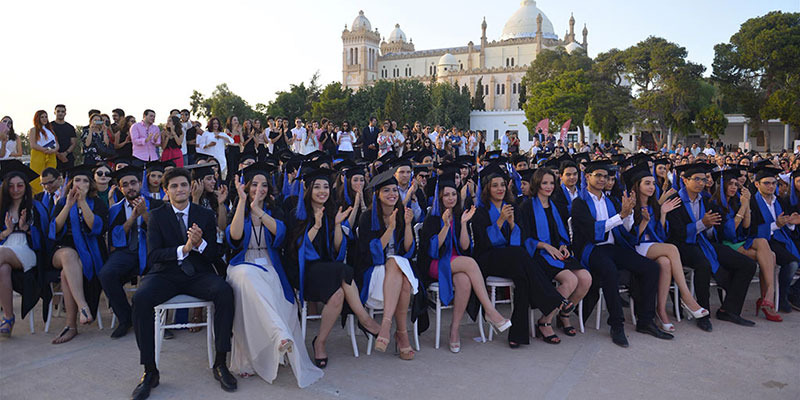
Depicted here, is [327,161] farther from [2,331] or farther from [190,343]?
[2,331]

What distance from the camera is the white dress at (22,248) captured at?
4777 mm

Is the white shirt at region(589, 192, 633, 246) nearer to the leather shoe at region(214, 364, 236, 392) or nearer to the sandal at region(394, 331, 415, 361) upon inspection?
the sandal at region(394, 331, 415, 361)

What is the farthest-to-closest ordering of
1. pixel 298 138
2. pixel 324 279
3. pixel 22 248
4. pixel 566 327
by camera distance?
pixel 298 138 < pixel 566 327 < pixel 22 248 < pixel 324 279

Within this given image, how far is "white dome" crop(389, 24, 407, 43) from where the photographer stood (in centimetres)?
10669

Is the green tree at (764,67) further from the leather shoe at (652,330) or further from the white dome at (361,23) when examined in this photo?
the white dome at (361,23)

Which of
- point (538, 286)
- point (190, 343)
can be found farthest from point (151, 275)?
point (538, 286)

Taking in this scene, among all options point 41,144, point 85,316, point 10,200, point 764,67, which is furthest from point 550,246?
point 764,67

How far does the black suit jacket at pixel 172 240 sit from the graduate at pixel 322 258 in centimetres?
62

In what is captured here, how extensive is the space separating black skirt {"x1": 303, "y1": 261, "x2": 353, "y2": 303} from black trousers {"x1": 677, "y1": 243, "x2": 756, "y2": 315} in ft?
11.2

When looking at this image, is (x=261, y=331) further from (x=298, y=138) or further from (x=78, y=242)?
(x=298, y=138)

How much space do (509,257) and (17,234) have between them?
4.32 m

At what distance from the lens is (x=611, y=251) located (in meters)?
5.39

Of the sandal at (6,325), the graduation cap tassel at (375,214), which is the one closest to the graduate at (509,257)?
the graduation cap tassel at (375,214)

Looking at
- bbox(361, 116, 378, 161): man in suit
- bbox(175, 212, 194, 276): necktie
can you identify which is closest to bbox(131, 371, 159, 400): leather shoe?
bbox(175, 212, 194, 276): necktie
